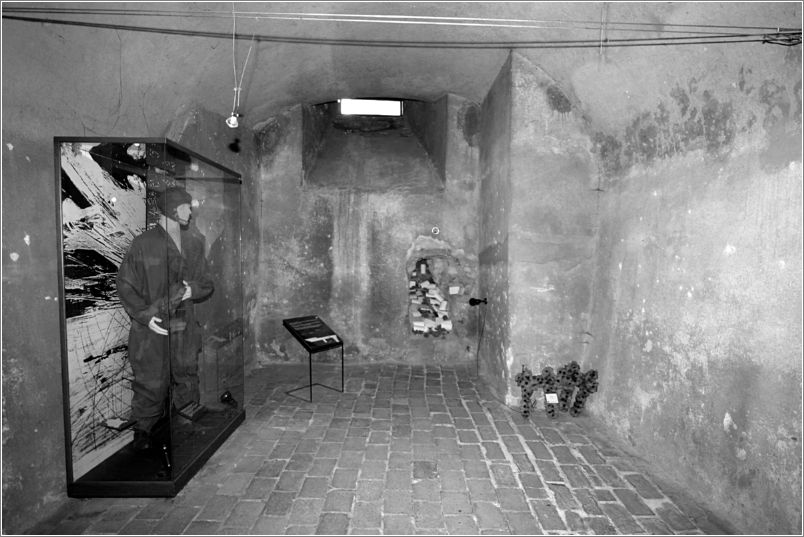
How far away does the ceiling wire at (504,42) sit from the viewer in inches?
105

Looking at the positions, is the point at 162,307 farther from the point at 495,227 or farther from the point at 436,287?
the point at 436,287

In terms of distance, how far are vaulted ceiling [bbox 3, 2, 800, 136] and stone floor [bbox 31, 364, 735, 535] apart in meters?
3.03

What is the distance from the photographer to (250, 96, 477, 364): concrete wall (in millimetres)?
7129

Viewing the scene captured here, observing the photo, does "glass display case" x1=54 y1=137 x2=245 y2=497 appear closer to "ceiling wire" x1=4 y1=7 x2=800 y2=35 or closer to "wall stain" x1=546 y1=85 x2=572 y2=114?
"ceiling wire" x1=4 y1=7 x2=800 y2=35

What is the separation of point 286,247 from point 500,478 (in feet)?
16.6

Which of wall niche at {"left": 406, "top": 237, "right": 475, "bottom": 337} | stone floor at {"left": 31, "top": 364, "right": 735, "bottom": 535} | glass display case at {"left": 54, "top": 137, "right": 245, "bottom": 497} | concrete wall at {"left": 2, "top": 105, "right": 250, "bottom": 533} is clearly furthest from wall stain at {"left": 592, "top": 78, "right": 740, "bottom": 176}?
concrete wall at {"left": 2, "top": 105, "right": 250, "bottom": 533}

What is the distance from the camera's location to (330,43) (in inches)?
199

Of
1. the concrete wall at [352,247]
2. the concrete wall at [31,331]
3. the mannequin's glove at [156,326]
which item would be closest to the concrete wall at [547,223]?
the concrete wall at [352,247]

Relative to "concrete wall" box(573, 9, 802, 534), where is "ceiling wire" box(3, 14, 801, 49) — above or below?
above

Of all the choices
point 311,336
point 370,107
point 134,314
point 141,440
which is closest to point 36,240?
point 134,314

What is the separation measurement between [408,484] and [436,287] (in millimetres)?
4108

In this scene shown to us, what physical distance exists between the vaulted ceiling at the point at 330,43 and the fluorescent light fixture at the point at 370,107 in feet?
3.96

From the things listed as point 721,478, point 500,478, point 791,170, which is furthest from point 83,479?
point 791,170

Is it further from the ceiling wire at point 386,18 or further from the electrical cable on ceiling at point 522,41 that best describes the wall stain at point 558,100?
the ceiling wire at point 386,18
